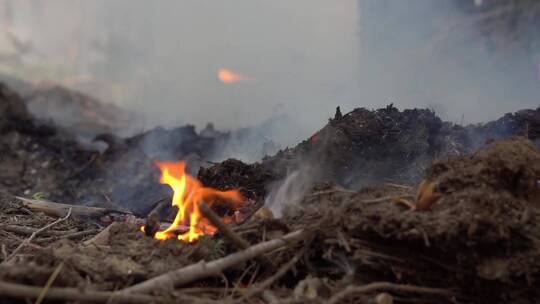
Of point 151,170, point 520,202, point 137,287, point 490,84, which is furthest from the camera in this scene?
point 490,84

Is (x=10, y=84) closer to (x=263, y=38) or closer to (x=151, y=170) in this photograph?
(x=151, y=170)

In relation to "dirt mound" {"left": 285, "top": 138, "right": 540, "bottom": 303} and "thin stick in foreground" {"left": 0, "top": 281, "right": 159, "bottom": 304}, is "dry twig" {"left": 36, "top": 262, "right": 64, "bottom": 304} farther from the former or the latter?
"dirt mound" {"left": 285, "top": 138, "right": 540, "bottom": 303}

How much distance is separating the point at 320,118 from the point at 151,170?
358cm

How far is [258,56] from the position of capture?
40.3 ft

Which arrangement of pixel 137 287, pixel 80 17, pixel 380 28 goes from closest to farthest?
pixel 137 287 → pixel 380 28 → pixel 80 17

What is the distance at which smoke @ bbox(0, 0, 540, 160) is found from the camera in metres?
11.6

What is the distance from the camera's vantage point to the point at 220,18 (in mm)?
12641

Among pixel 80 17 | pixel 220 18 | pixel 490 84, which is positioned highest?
pixel 80 17

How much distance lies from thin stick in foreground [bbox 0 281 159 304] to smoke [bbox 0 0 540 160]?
27.5 ft

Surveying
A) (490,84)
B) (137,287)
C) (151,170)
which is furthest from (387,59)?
(137,287)

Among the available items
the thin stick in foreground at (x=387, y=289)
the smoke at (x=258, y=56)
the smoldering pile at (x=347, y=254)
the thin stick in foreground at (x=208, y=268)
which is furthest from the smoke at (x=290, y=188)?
the smoke at (x=258, y=56)

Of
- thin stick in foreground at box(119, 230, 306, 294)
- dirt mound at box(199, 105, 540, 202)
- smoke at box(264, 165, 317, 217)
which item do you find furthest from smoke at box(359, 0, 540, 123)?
thin stick in foreground at box(119, 230, 306, 294)

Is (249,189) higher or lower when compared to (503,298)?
higher

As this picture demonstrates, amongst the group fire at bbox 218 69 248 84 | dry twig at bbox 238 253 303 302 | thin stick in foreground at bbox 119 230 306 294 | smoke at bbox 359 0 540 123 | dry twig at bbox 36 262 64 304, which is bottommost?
dry twig at bbox 238 253 303 302
